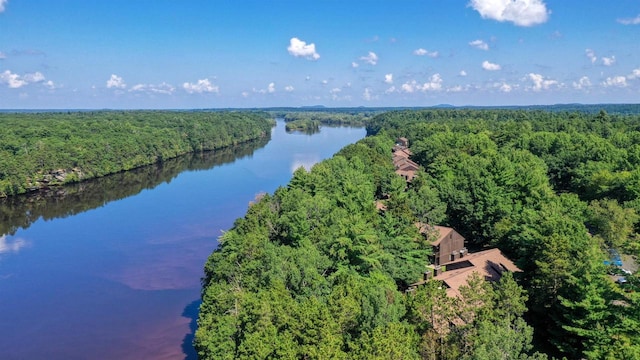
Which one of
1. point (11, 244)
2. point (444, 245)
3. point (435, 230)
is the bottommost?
point (11, 244)

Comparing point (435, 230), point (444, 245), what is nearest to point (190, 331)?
point (444, 245)

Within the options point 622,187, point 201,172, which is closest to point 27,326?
point 622,187

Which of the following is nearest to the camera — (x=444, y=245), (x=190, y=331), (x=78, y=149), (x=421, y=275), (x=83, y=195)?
(x=421, y=275)

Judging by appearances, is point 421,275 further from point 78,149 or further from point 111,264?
point 78,149

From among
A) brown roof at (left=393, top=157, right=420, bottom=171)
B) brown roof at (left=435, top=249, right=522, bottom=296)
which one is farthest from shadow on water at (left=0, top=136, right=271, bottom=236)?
brown roof at (left=435, top=249, right=522, bottom=296)

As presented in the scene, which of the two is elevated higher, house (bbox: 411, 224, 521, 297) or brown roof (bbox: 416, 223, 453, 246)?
brown roof (bbox: 416, 223, 453, 246)

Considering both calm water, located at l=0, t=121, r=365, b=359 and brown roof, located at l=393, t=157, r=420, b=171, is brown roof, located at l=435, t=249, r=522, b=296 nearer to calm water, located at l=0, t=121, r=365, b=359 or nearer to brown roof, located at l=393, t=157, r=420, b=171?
calm water, located at l=0, t=121, r=365, b=359

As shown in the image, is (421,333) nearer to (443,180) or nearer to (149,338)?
(149,338)
